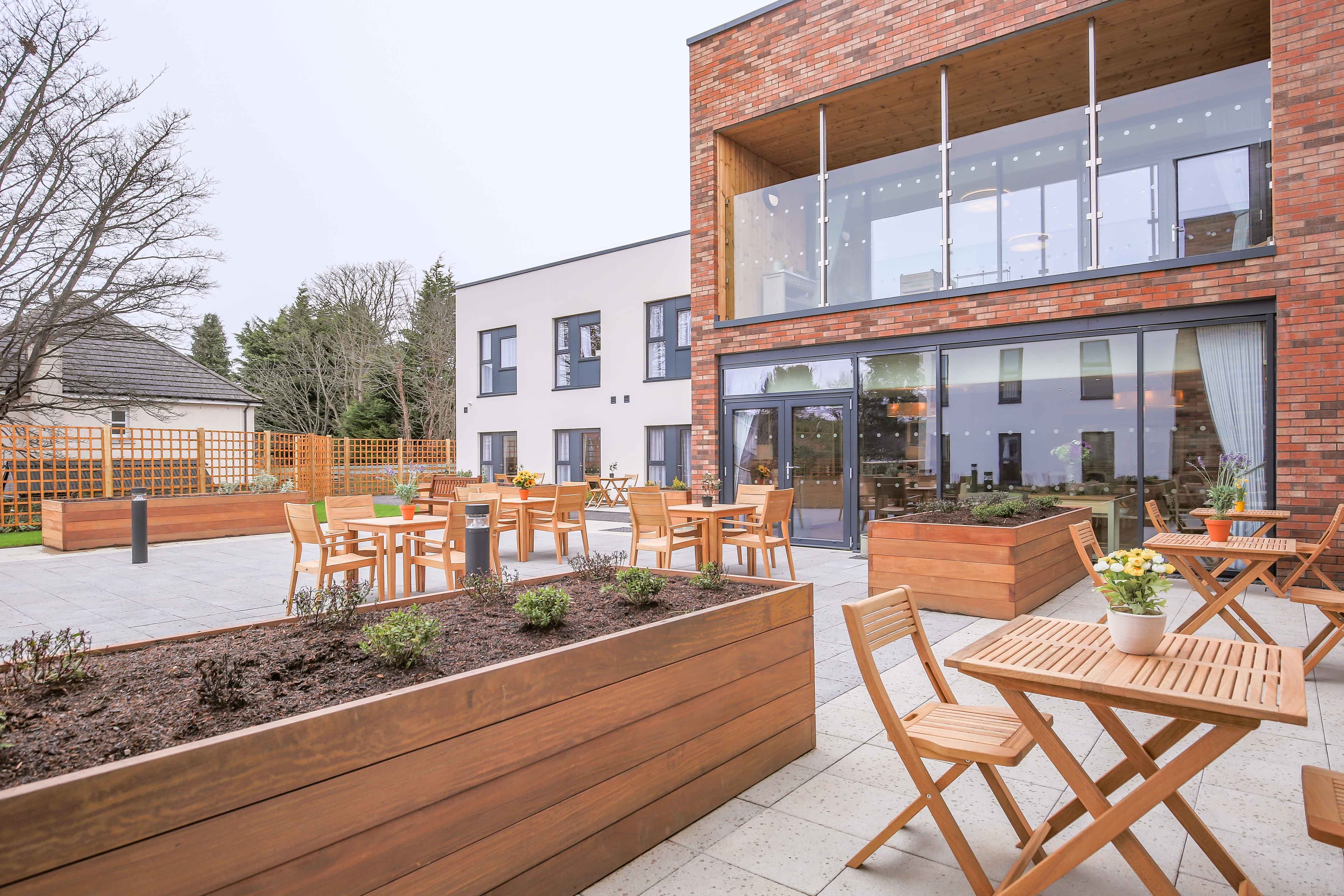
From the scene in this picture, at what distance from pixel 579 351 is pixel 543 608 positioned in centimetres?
1541

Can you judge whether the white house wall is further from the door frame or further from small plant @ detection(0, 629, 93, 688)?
small plant @ detection(0, 629, 93, 688)

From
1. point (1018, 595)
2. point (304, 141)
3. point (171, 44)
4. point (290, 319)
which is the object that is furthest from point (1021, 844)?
point (290, 319)

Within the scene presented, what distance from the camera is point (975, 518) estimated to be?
6352mm

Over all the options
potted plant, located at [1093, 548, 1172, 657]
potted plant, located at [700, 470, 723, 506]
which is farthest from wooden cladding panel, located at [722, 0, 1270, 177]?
potted plant, located at [1093, 548, 1172, 657]

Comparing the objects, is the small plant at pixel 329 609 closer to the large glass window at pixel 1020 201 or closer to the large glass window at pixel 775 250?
the large glass window at pixel 1020 201

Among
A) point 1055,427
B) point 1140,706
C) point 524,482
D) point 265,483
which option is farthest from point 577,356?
point 1140,706

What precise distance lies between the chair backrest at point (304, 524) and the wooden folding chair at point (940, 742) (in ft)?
15.7

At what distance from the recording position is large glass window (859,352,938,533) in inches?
351

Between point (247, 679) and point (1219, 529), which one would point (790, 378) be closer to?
point (1219, 529)

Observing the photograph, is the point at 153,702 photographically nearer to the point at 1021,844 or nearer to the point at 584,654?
the point at 584,654

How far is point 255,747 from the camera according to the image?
58.9 inches

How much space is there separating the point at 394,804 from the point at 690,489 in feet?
29.3

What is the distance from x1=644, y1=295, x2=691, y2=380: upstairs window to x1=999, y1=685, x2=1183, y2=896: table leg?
547 inches

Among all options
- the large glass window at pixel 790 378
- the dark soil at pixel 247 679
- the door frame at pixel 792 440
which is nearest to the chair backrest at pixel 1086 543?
the dark soil at pixel 247 679
